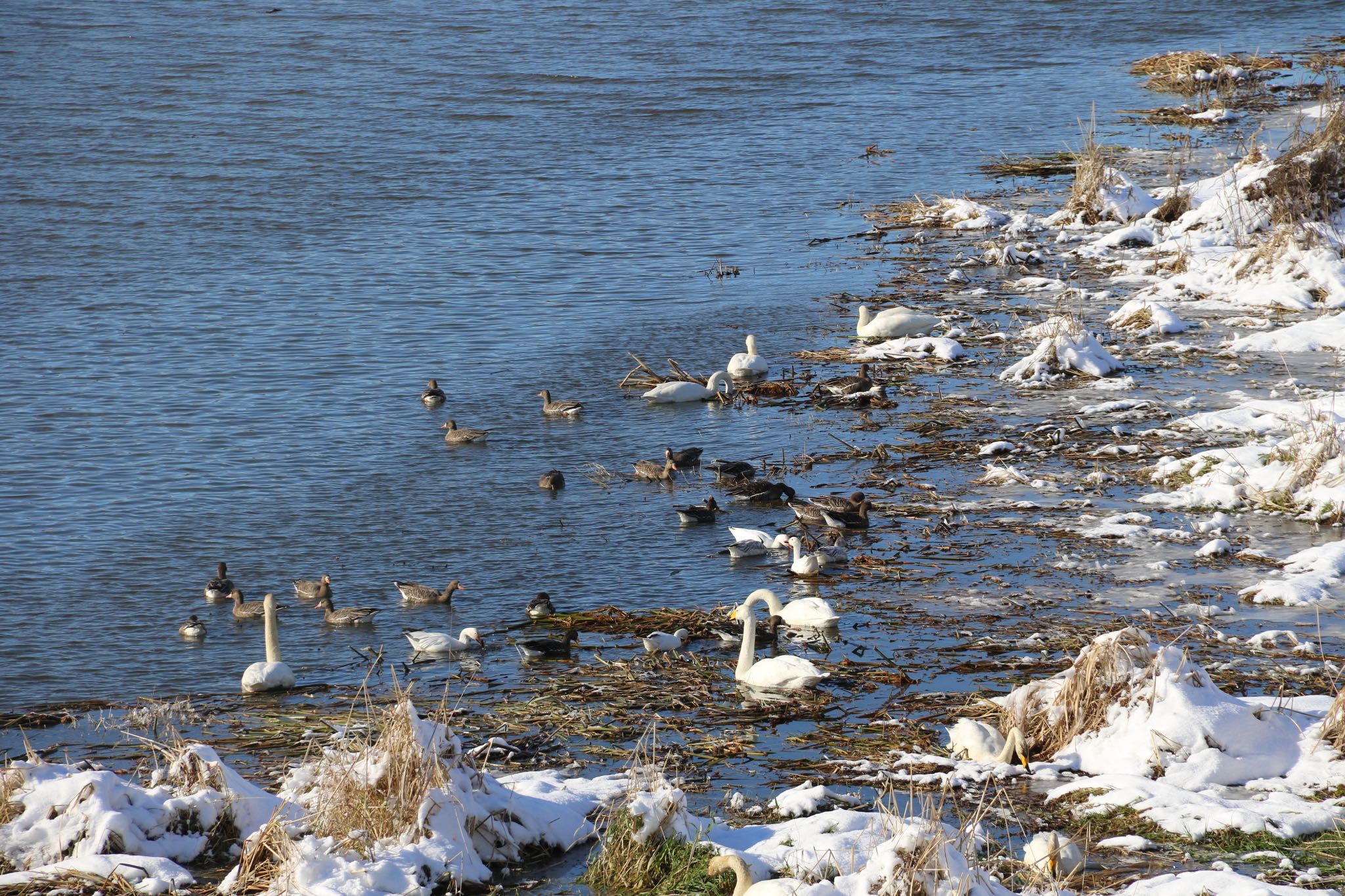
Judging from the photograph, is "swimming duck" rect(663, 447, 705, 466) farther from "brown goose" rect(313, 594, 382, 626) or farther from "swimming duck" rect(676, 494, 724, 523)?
"brown goose" rect(313, 594, 382, 626)

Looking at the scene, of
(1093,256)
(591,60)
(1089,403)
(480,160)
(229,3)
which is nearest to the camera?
(1089,403)

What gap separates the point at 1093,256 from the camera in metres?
24.2

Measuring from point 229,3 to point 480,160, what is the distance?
24736 mm

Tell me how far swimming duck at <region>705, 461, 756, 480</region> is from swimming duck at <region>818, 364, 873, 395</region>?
2682 mm

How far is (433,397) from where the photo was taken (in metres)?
18.9

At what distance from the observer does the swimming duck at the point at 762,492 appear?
606 inches

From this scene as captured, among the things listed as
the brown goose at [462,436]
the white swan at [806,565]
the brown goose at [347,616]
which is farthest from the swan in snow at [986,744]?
the brown goose at [462,436]

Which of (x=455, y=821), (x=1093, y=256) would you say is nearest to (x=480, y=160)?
(x=1093, y=256)

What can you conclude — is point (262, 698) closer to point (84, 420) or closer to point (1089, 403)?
point (84, 420)

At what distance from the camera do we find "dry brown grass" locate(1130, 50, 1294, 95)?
3878cm

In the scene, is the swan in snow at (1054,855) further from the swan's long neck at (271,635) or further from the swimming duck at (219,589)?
the swimming duck at (219,589)

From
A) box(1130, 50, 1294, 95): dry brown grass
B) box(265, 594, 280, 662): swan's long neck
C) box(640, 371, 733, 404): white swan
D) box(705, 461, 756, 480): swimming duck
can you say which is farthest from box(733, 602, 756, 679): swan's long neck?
box(1130, 50, 1294, 95): dry brown grass

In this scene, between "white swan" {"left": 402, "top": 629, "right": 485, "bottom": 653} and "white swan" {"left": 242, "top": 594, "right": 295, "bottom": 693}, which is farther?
"white swan" {"left": 402, "top": 629, "right": 485, "bottom": 653}

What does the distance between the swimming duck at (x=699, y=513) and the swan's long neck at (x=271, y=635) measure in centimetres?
437
